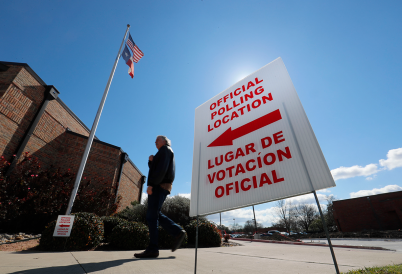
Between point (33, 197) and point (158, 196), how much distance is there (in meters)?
6.21

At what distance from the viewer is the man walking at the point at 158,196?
8.80 feet

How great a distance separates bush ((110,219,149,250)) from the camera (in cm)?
462

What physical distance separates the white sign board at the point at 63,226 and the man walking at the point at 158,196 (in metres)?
2.25

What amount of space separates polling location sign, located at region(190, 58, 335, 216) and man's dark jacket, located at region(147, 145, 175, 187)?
60 cm

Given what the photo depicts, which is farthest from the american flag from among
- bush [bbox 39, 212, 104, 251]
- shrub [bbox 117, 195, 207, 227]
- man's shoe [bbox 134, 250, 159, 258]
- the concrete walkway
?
man's shoe [bbox 134, 250, 159, 258]

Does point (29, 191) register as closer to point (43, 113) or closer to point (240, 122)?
point (43, 113)

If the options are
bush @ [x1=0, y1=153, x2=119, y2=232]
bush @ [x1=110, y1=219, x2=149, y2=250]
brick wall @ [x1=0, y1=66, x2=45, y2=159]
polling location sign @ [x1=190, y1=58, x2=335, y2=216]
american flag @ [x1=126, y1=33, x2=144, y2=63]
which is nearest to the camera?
polling location sign @ [x1=190, y1=58, x2=335, y2=216]

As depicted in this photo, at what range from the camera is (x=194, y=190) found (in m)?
2.19

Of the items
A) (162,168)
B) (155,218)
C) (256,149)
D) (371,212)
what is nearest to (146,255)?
(155,218)

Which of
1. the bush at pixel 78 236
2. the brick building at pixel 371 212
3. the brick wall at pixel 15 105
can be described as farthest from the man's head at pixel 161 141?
the brick building at pixel 371 212

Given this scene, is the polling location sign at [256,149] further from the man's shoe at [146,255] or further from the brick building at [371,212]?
the brick building at [371,212]

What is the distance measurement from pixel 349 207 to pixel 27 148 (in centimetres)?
3935

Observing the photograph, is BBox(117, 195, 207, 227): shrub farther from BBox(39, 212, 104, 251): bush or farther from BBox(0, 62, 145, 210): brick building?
BBox(0, 62, 145, 210): brick building

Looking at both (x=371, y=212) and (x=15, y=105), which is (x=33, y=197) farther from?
(x=371, y=212)
